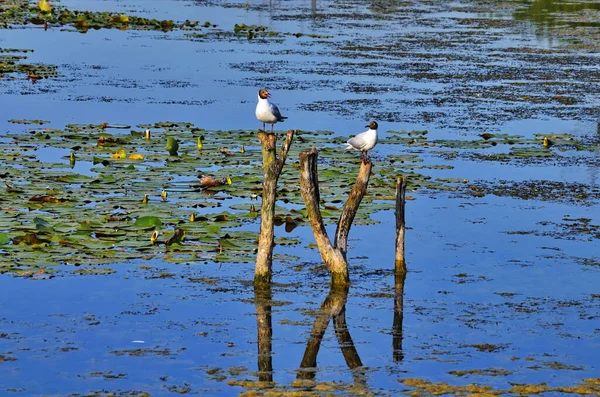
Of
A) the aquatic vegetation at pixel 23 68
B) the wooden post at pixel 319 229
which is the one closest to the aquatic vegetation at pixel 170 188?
the wooden post at pixel 319 229

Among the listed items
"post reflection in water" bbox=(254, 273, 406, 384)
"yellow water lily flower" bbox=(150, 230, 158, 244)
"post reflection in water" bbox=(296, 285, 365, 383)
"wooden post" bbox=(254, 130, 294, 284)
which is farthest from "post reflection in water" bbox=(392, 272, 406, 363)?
"yellow water lily flower" bbox=(150, 230, 158, 244)

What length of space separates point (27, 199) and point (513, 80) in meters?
12.2

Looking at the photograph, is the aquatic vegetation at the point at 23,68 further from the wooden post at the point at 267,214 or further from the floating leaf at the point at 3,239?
the wooden post at the point at 267,214

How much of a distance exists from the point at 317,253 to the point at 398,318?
66.1 inches

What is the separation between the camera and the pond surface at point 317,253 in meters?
6.86

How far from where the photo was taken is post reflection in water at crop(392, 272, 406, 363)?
23.6 ft

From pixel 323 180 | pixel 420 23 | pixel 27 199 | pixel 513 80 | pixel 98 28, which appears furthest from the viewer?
pixel 420 23

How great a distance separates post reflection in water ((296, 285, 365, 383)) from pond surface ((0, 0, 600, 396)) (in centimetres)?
2

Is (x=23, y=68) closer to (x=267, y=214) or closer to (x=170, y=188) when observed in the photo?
(x=170, y=188)

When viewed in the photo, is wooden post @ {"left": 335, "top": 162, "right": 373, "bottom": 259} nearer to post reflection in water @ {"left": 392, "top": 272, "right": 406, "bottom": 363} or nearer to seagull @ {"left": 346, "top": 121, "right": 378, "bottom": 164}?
post reflection in water @ {"left": 392, "top": 272, "right": 406, "bottom": 363}

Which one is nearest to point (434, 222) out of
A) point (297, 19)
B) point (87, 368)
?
point (87, 368)

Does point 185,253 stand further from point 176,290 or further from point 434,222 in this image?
point 434,222

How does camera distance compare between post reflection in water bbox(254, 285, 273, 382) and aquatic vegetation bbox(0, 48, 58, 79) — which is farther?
aquatic vegetation bbox(0, 48, 58, 79)

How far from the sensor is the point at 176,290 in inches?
329
